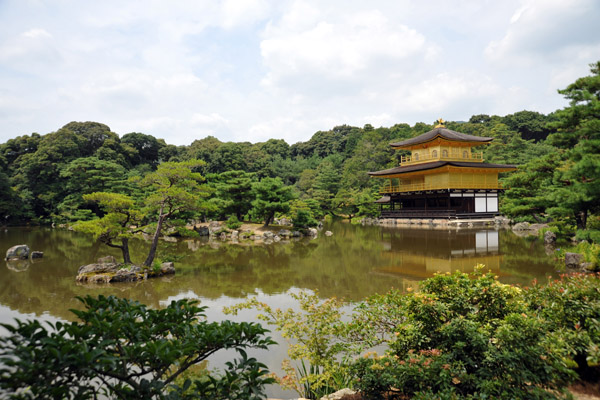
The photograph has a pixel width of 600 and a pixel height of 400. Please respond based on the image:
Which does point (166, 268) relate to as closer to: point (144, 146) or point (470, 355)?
point (470, 355)

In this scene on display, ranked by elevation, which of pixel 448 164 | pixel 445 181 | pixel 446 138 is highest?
pixel 446 138

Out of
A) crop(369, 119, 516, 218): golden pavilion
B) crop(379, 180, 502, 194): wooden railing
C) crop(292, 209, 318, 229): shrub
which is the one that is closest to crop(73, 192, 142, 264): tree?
crop(292, 209, 318, 229): shrub

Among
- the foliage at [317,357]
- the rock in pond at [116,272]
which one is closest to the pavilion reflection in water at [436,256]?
the foliage at [317,357]

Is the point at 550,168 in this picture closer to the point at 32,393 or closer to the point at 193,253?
the point at 193,253

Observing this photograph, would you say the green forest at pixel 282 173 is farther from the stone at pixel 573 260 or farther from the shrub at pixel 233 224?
the shrub at pixel 233 224

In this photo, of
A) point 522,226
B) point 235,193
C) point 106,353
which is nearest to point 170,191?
point 106,353

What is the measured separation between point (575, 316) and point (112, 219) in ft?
30.5

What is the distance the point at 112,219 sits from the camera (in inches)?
351

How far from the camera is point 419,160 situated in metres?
28.1

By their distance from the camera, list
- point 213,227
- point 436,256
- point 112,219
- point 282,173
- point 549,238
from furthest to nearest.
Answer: point 282,173
point 213,227
point 549,238
point 436,256
point 112,219

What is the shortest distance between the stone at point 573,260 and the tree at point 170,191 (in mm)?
9731

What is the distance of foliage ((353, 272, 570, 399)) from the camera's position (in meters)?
2.39

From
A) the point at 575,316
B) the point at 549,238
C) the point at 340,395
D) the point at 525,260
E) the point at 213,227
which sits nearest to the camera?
the point at 340,395

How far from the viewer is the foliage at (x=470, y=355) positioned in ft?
7.84
